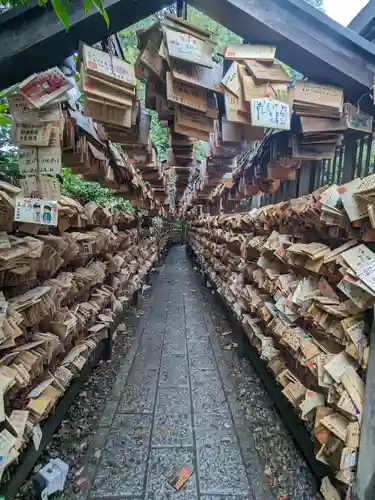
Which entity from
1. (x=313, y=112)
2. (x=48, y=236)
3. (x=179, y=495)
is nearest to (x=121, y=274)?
(x=48, y=236)

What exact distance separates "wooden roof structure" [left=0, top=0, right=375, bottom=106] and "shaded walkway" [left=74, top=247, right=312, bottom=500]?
256 cm

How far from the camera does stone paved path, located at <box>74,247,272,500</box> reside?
215cm

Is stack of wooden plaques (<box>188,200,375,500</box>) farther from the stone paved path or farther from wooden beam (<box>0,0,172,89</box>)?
wooden beam (<box>0,0,172,89</box>)

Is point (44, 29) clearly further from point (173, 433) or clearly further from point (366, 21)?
A: point (173, 433)

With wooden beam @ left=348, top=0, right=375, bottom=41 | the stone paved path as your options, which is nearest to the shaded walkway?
the stone paved path

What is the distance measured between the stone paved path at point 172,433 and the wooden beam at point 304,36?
264 cm

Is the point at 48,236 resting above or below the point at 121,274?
above

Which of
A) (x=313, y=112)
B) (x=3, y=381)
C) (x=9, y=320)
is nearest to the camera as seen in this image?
(x=3, y=381)

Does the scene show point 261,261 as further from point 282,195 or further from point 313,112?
point 313,112

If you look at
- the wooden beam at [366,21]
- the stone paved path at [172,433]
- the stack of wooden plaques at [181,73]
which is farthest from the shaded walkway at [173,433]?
the wooden beam at [366,21]

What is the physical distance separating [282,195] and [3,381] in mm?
3186

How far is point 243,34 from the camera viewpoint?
1.68 metres

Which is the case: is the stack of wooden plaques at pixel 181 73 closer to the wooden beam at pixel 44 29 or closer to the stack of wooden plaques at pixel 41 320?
the wooden beam at pixel 44 29

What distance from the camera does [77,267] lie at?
2.97 m
